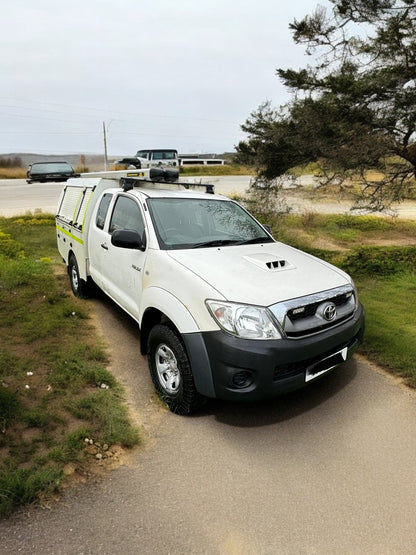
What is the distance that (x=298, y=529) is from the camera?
2250 millimetres

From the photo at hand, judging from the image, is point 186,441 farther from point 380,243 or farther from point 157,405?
point 380,243

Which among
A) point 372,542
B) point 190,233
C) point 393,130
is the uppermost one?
point 393,130

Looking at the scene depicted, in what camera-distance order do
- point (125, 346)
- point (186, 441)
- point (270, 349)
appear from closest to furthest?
point (270, 349)
point (186, 441)
point (125, 346)

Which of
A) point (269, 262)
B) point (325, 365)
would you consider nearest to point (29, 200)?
point (269, 262)

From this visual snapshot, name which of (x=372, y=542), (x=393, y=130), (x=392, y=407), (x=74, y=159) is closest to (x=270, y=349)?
(x=372, y=542)

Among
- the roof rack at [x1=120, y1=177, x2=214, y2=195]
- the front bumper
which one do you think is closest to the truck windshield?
the roof rack at [x1=120, y1=177, x2=214, y2=195]

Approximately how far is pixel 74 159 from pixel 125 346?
47.3 meters

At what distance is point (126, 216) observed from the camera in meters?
4.50

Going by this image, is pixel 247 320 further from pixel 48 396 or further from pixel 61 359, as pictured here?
pixel 61 359

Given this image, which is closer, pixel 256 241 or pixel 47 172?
pixel 256 241

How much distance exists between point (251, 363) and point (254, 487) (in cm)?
77

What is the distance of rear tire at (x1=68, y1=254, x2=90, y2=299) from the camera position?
19.9 ft

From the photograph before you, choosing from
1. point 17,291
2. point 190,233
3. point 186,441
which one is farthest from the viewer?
point 17,291

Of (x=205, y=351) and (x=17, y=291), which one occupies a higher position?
(x=205, y=351)
